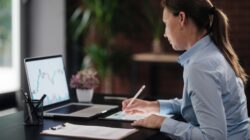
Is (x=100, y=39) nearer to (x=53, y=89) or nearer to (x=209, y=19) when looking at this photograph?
(x=53, y=89)

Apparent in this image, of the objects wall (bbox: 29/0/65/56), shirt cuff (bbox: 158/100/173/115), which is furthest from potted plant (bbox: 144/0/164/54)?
shirt cuff (bbox: 158/100/173/115)

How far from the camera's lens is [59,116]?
2158mm

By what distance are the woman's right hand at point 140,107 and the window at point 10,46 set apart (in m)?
2.76

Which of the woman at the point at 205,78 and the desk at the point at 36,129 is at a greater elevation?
the woman at the point at 205,78

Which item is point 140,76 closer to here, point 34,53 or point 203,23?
point 34,53

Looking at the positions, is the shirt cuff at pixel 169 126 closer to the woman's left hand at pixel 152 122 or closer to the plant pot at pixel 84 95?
the woman's left hand at pixel 152 122

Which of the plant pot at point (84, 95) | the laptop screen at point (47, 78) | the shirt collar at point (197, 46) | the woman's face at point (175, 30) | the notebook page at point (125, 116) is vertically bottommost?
the notebook page at point (125, 116)

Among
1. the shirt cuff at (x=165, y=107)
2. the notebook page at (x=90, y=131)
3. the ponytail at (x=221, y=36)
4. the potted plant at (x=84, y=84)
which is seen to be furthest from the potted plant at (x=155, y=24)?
the notebook page at (x=90, y=131)

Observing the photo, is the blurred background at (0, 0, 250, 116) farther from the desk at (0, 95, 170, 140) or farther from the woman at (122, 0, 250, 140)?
the woman at (122, 0, 250, 140)

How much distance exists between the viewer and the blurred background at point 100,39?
15.9 ft

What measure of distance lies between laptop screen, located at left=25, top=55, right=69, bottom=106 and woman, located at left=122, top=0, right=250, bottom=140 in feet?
1.67

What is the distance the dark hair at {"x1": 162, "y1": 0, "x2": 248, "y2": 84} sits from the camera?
6.24 feet

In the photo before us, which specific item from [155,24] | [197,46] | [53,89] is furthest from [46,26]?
[197,46]

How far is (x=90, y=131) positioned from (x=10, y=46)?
3.20 meters
